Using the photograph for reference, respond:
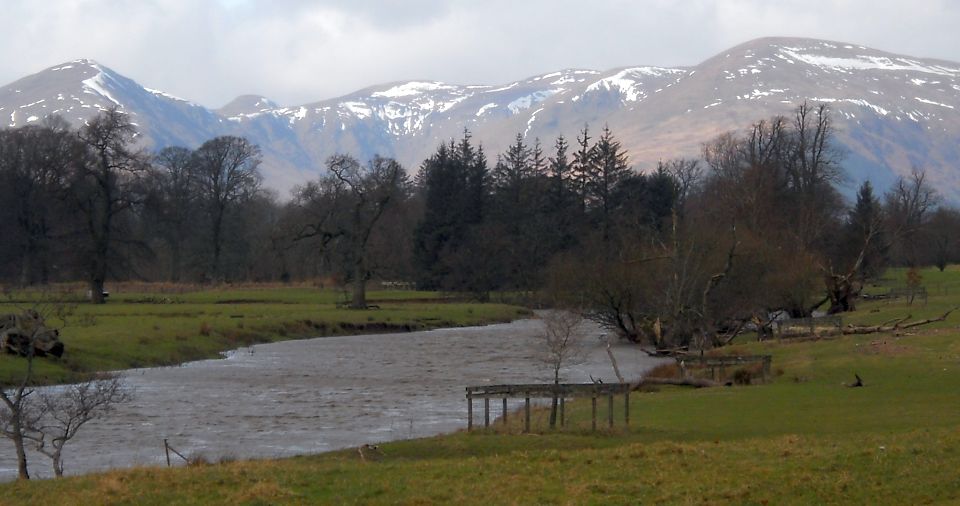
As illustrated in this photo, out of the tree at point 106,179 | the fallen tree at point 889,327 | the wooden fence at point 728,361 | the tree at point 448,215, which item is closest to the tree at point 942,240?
the tree at point 448,215

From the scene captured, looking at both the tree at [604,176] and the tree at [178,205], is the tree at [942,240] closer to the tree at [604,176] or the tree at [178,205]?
the tree at [604,176]

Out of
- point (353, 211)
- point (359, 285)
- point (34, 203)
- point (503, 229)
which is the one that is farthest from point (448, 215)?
point (34, 203)

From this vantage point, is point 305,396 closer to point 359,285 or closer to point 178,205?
point 359,285

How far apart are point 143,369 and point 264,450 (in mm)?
21073

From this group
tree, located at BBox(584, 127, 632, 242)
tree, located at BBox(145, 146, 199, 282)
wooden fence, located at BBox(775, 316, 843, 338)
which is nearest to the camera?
wooden fence, located at BBox(775, 316, 843, 338)

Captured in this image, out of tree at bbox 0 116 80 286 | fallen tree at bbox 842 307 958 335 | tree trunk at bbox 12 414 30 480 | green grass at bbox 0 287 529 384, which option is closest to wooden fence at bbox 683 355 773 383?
fallen tree at bbox 842 307 958 335

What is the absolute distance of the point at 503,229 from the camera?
10244 cm

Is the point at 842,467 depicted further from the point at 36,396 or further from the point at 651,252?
the point at 651,252

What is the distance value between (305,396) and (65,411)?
12.5 meters

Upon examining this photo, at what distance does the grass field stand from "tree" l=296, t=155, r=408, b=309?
5133cm

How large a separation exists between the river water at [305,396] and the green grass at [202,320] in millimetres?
1758

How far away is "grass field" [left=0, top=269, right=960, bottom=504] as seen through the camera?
16.2 metres

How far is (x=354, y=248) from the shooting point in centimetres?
8012

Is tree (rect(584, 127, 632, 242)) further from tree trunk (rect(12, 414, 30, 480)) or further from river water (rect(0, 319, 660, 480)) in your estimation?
tree trunk (rect(12, 414, 30, 480))
